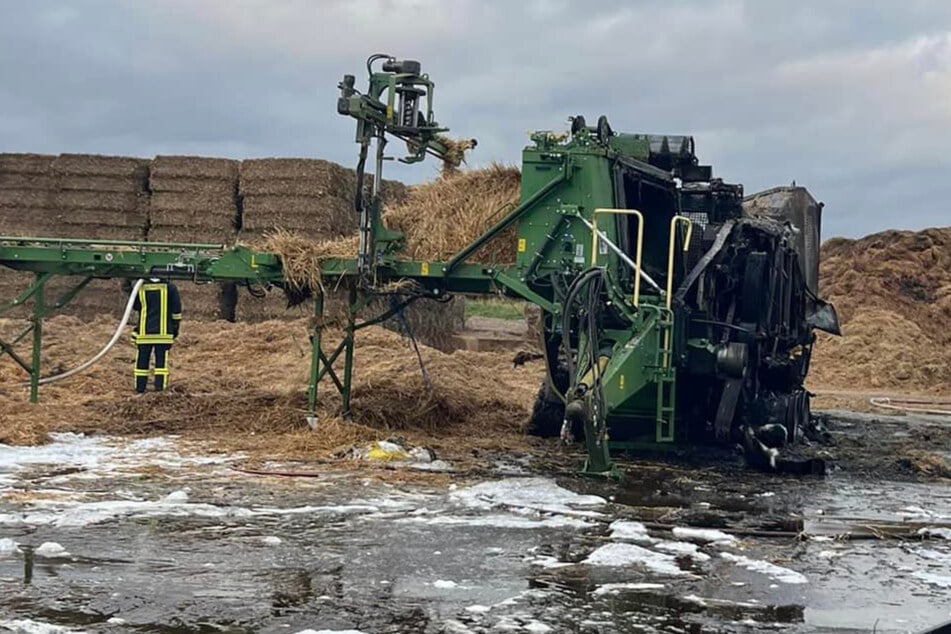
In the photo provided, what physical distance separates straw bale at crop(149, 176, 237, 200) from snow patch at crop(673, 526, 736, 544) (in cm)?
1275

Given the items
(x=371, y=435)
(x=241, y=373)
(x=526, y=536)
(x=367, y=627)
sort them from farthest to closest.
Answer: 1. (x=241, y=373)
2. (x=371, y=435)
3. (x=526, y=536)
4. (x=367, y=627)

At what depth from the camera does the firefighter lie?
13.8 meters

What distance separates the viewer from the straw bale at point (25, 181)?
19828 mm

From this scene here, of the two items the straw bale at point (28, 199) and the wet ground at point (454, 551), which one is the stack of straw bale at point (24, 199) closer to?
the straw bale at point (28, 199)

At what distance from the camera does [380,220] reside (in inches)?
490

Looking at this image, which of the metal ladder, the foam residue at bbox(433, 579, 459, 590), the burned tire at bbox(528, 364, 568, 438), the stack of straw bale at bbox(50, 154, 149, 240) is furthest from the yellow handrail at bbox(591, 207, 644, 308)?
the stack of straw bale at bbox(50, 154, 149, 240)

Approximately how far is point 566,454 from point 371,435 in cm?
182

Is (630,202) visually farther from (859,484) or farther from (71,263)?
(71,263)

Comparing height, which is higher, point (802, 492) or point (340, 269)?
point (340, 269)

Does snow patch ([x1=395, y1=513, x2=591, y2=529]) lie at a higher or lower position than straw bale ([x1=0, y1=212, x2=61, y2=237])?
lower

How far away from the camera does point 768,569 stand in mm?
7438

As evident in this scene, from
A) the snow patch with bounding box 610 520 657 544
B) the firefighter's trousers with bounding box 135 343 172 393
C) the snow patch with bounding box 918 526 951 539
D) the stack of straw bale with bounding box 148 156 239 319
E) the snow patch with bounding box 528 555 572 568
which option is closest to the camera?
the snow patch with bounding box 528 555 572 568

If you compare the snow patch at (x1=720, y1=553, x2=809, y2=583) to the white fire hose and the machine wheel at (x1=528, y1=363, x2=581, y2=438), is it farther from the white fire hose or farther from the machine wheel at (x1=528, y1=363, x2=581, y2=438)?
the white fire hose

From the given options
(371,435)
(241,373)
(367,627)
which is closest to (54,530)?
(367,627)
